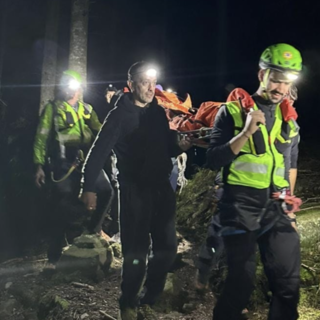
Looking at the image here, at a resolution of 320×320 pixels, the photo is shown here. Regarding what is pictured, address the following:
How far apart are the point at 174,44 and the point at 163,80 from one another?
4.75 ft

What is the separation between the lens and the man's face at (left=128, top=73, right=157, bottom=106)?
3.93 meters

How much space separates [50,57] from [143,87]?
6.41 metres

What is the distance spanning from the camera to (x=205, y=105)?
14.1ft

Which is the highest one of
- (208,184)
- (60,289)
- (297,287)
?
(208,184)

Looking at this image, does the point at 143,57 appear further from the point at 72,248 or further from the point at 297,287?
the point at 297,287

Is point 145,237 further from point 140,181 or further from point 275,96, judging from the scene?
point 275,96

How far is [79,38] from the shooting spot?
25.2 ft

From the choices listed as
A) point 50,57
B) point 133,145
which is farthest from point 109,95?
point 50,57

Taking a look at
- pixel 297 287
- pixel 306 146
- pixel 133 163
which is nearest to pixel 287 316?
pixel 297 287

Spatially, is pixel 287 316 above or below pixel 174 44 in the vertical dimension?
below

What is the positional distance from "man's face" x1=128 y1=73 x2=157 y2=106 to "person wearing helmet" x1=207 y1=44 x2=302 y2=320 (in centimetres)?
97

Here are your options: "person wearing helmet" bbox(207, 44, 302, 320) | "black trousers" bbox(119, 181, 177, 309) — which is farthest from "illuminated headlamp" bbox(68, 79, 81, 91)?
"person wearing helmet" bbox(207, 44, 302, 320)

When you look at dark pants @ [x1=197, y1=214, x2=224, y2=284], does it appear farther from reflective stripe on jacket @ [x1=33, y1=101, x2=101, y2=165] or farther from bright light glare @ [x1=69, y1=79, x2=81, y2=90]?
bright light glare @ [x1=69, y1=79, x2=81, y2=90]

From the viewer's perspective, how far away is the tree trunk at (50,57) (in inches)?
359
